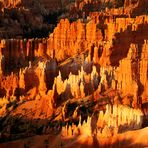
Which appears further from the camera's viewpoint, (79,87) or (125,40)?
(125,40)

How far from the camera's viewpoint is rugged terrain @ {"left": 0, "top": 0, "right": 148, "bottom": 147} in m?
22.2

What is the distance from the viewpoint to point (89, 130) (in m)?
21.4

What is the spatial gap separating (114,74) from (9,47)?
33.9ft

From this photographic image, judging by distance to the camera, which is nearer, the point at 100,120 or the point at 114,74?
the point at 100,120

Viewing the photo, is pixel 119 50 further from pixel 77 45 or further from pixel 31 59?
pixel 31 59

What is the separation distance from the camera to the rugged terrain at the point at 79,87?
22.2m

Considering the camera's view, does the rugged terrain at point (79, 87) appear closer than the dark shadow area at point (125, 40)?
Yes

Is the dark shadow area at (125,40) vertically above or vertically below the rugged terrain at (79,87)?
above

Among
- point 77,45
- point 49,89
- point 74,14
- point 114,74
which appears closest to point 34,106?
point 49,89

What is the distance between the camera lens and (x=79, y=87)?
2805cm

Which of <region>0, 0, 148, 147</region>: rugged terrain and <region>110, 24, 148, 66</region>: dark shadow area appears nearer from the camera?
<region>0, 0, 148, 147</region>: rugged terrain

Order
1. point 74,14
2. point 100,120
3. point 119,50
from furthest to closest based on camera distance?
point 74,14, point 119,50, point 100,120

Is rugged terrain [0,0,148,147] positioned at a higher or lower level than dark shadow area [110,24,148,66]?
lower

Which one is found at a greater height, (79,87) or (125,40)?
Answer: (125,40)
